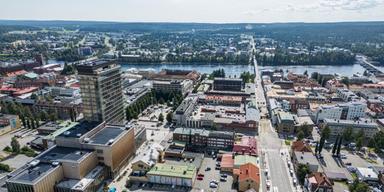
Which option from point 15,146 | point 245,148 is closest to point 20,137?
point 15,146

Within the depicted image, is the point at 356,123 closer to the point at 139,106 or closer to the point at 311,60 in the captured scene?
the point at 139,106

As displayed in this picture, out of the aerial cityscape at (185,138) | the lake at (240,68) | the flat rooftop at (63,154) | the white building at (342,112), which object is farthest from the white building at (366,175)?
the lake at (240,68)

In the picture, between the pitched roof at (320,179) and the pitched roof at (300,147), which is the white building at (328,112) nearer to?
the pitched roof at (300,147)

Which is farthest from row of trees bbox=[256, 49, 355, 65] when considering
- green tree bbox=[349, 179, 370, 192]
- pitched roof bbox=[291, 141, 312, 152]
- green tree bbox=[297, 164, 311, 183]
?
green tree bbox=[349, 179, 370, 192]

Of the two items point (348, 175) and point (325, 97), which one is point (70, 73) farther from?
point (348, 175)

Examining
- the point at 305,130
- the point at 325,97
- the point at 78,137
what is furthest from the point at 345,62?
the point at 78,137

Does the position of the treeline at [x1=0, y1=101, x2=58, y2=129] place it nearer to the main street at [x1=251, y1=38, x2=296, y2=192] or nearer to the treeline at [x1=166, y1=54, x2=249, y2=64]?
the main street at [x1=251, y1=38, x2=296, y2=192]
